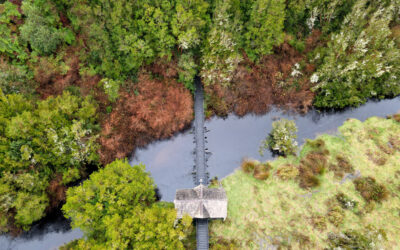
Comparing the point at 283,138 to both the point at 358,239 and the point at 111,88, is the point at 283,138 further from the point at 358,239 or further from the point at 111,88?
the point at 111,88

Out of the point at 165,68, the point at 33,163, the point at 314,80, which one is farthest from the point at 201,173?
the point at 314,80

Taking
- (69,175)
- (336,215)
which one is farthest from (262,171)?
(69,175)

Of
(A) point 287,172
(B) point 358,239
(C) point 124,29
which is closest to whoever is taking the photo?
(B) point 358,239

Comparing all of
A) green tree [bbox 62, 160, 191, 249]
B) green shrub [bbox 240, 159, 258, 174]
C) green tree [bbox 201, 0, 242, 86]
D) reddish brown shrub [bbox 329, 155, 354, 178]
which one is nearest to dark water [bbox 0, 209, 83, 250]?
green tree [bbox 62, 160, 191, 249]

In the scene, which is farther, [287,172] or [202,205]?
[287,172]

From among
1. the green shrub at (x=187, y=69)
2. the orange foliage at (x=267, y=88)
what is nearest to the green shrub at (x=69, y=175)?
the green shrub at (x=187, y=69)

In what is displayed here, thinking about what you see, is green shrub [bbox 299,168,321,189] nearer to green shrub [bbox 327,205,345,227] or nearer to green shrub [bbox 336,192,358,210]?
green shrub [bbox 336,192,358,210]

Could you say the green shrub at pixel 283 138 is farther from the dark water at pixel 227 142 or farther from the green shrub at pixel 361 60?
the green shrub at pixel 361 60
